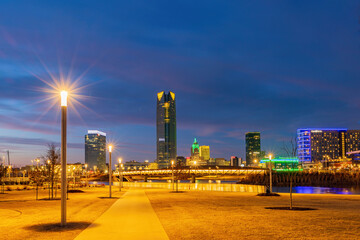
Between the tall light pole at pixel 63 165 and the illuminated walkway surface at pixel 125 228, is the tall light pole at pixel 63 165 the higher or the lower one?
the higher one

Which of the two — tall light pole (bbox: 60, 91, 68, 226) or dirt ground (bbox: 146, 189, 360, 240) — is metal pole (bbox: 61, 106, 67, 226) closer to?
tall light pole (bbox: 60, 91, 68, 226)

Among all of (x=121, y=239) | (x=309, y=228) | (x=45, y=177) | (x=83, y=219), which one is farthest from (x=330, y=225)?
(x=45, y=177)

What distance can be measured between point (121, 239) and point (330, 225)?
26.7 feet

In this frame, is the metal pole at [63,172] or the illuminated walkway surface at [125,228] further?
the metal pole at [63,172]

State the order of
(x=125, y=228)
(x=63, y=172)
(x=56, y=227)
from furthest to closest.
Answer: (x=56, y=227), (x=63, y=172), (x=125, y=228)

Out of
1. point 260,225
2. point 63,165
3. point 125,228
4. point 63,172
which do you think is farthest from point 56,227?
point 260,225

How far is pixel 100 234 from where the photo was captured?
515 inches

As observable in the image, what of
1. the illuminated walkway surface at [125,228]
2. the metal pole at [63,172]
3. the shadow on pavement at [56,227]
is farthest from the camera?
the metal pole at [63,172]

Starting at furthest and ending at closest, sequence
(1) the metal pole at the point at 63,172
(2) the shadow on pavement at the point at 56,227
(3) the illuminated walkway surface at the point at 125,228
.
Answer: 1. (1) the metal pole at the point at 63,172
2. (2) the shadow on pavement at the point at 56,227
3. (3) the illuminated walkway surface at the point at 125,228

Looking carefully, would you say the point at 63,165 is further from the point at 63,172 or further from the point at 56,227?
the point at 56,227

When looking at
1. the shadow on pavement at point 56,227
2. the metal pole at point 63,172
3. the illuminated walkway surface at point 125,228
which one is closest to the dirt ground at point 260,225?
the illuminated walkway surface at point 125,228

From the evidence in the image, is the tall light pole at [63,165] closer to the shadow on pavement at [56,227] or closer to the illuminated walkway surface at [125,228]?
the shadow on pavement at [56,227]

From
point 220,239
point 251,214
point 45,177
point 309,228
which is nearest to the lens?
point 220,239

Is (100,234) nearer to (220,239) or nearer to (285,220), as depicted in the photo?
(220,239)
